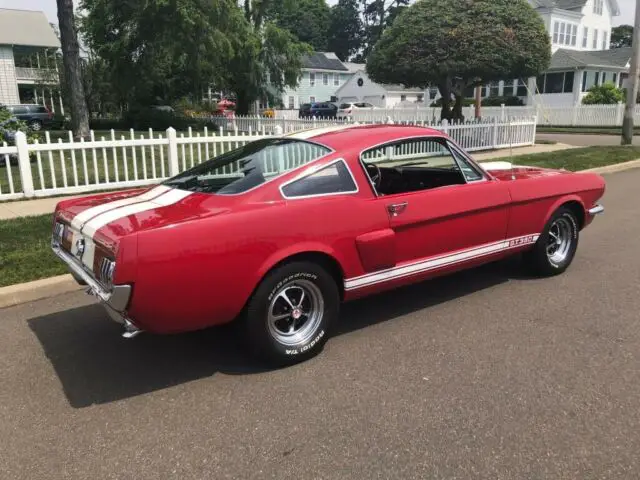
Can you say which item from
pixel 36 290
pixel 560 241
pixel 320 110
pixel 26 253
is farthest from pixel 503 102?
pixel 36 290

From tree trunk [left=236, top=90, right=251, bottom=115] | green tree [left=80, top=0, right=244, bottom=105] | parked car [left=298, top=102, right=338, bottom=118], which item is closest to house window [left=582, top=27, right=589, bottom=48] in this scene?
parked car [left=298, top=102, right=338, bottom=118]

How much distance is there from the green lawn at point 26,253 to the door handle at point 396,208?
130 inches

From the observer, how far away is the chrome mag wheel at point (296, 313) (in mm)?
3646

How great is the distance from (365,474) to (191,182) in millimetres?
2527

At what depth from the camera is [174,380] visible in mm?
3541

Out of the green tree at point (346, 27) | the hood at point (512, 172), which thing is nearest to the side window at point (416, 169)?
the hood at point (512, 172)

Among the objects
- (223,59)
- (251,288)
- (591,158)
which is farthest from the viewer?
(223,59)

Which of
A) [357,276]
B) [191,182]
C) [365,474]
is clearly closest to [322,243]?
[357,276]

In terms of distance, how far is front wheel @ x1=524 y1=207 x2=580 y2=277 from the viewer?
526 centimetres

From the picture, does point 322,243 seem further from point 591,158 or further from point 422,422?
point 591,158

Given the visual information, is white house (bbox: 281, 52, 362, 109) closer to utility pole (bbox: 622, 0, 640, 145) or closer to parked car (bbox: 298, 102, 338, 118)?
parked car (bbox: 298, 102, 338, 118)

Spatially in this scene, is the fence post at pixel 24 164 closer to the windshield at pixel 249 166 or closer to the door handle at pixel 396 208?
the windshield at pixel 249 166

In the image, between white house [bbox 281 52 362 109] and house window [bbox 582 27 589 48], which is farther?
white house [bbox 281 52 362 109]

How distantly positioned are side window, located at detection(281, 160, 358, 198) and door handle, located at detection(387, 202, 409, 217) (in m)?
0.30
